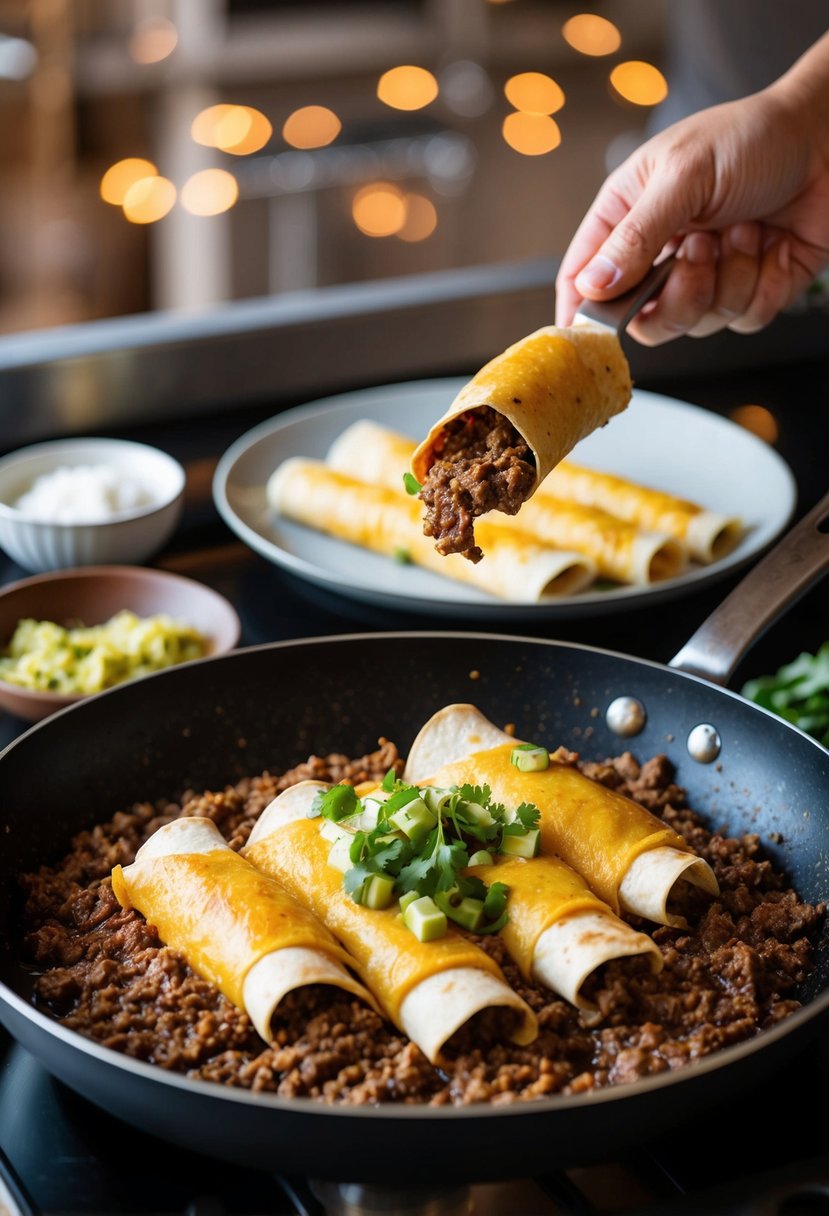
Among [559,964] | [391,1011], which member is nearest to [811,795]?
[559,964]

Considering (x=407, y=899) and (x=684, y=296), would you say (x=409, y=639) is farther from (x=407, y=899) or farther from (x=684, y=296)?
(x=684, y=296)

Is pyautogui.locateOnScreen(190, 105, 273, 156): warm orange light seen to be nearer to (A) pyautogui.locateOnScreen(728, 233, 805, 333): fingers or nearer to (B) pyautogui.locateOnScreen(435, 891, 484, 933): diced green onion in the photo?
(A) pyautogui.locateOnScreen(728, 233, 805, 333): fingers

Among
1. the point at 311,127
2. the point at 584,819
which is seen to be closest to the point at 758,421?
the point at 584,819

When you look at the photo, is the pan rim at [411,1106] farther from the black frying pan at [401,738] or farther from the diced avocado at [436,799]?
the diced avocado at [436,799]

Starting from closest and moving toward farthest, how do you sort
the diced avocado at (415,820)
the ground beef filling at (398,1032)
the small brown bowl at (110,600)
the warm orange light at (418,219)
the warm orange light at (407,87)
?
1. the ground beef filling at (398,1032)
2. the diced avocado at (415,820)
3. the small brown bowl at (110,600)
4. the warm orange light at (407,87)
5. the warm orange light at (418,219)

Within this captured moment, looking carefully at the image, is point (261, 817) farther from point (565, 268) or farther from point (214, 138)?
point (214, 138)

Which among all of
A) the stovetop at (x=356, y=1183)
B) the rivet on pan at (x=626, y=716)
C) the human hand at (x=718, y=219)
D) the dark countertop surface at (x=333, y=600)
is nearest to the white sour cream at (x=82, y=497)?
the dark countertop surface at (x=333, y=600)

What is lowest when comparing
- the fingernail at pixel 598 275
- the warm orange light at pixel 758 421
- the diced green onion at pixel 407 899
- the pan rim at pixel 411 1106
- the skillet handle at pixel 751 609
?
the warm orange light at pixel 758 421

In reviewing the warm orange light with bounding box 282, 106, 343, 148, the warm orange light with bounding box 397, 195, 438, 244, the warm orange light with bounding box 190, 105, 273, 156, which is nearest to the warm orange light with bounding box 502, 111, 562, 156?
the warm orange light with bounding box 397, 195, 438, 244
